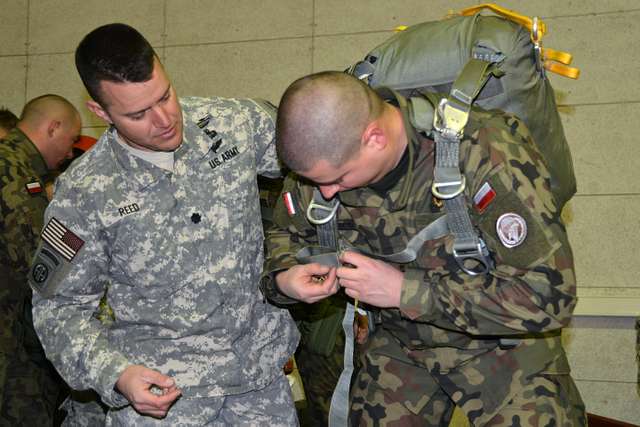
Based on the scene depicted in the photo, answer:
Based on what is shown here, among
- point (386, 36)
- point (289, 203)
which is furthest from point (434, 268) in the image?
point (386, 36)

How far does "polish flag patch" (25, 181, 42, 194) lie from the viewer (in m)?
3.84

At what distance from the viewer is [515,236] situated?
2135mm

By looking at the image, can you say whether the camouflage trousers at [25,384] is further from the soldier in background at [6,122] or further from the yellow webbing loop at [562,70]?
the yellow webbing loop at [562,70]

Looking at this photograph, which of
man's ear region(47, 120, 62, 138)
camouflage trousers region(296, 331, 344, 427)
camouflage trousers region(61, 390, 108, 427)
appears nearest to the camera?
camouflage trousers region(296, 331, 344, 427)

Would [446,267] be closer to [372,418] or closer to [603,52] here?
[372,418]

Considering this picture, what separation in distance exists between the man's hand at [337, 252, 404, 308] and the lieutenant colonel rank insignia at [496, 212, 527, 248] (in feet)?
0.99

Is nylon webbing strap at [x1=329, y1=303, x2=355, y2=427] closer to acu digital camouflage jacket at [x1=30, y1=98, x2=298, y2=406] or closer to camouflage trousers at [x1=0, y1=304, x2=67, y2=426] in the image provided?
acu digital camouflage jacket at [x1=30, y1=98, x2=298, y2=406]

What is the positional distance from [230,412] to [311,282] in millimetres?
600

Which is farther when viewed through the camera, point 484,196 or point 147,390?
point 147,390

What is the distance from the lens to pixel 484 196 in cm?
216

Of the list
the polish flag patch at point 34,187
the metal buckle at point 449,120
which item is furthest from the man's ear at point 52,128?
the metal buckle at point 449,120

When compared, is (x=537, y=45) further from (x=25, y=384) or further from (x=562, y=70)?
(x=25, y=384)

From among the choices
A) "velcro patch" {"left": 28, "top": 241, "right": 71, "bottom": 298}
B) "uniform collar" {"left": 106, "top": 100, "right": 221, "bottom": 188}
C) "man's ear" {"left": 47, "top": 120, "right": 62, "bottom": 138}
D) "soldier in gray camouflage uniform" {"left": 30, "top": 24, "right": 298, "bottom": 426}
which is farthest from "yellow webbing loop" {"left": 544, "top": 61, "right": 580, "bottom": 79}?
"man's ear" {"left": 47, "top": 120, "right": 62, "bottom": 138}

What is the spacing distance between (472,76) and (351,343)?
95cm
